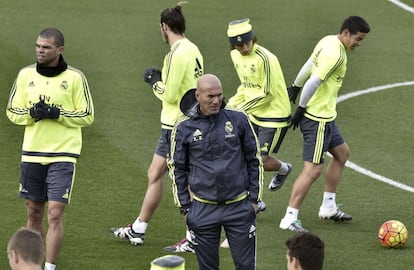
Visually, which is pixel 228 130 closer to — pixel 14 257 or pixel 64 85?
pixel 64 85

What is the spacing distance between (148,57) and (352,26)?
878 centimetres

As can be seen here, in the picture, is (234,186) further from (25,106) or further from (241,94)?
(241,94)

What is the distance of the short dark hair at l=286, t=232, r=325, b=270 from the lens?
336 inches

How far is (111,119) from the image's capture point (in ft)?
63.1

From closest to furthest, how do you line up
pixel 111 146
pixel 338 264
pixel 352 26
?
pixel 338 264 < pixel 352 26 < pixel 111 146

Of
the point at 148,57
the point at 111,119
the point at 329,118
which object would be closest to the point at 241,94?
the point at 329,118

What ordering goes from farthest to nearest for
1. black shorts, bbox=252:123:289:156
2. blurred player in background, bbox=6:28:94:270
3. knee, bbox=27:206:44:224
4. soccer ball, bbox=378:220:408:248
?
1. black shorts, bbox=252:123:289:156
2. soccer ball, bbox=378:220:408:248
3. knee, bbox=27:206:44:224
4. blurred player in background, bbox=6:28:94:270

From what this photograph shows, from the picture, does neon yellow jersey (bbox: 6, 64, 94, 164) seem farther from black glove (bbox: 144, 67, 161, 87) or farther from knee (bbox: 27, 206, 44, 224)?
black glove (bbox: 144, 67, 161, 87)

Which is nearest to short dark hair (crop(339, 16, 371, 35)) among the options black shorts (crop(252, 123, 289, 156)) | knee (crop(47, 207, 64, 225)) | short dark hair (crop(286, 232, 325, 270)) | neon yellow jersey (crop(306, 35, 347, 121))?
neon yellow jersey (crop(306, 35, 347, 121))

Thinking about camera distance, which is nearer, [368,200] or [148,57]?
[368,200]

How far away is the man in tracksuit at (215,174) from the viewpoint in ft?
36.1

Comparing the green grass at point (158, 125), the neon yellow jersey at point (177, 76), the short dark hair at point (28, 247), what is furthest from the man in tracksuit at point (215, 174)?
the short dark hair at point (28, 247)

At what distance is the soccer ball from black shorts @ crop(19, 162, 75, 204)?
3911 millimetres

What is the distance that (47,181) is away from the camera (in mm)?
12125
